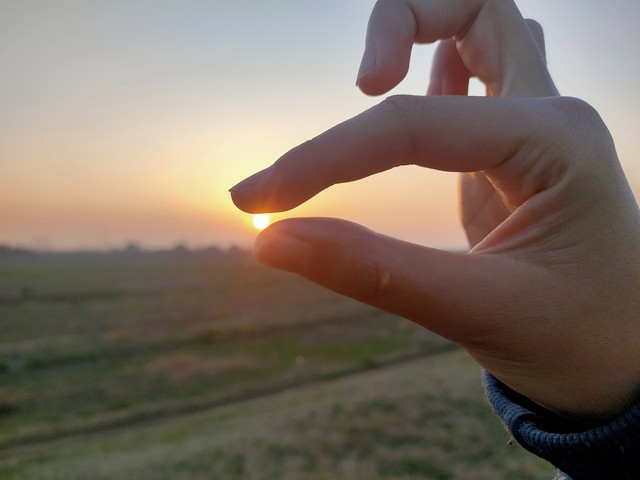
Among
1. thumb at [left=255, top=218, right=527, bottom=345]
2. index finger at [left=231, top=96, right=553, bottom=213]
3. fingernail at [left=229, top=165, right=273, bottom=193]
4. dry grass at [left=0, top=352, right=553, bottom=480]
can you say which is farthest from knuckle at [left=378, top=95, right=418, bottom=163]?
dry grass at [left=0, top=352, right=553, bottom=480]

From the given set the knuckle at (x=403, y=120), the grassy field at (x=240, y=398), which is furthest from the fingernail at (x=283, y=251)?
the grassy field at (x=240, y=398)

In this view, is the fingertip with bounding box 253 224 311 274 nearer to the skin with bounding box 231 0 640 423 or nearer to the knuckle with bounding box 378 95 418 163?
the skin with bounding box 231 0 640 423

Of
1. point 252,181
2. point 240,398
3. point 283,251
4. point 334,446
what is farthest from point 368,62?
point 240,398

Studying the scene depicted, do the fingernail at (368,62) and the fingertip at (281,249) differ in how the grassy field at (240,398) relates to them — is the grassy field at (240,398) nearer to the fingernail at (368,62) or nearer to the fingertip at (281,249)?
the fingernail at (368,62)

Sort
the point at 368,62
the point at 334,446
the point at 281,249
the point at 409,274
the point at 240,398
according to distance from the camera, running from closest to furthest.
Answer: the point at 281,249
the point at 409,274
the point at 368,62
the point at 334,446
the point at 240,398

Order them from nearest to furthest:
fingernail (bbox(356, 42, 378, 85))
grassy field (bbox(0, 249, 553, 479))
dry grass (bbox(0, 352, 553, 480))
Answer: fingernail (bbox(356, 42, 378, 85)), dry grass (bbox(0, 352, 553, 480)), grassy field (bbox(0, 249, 553, 479))

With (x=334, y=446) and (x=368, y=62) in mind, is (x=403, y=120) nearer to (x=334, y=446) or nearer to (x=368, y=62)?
(x=368, y=62)
